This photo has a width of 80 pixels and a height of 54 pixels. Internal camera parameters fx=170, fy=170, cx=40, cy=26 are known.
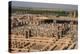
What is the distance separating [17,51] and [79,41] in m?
0.61

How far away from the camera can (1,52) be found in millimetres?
1465

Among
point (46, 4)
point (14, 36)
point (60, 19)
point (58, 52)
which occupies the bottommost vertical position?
point (58, 52)

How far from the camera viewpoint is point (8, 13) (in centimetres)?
149

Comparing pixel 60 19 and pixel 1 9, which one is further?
pixel 60 19

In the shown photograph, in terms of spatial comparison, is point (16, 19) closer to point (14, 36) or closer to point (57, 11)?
point (14, 36)

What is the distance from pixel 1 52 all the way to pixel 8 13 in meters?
0.34

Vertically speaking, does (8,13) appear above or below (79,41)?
above

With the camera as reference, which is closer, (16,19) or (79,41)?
(16,19)

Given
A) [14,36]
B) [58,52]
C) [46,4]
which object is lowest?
[58,52]

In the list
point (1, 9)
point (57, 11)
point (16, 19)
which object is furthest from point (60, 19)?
point (1, 9)

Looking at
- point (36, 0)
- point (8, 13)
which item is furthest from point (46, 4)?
point (8, 13)

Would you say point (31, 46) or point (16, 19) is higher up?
point (16, 19)

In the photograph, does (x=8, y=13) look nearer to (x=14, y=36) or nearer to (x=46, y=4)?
(x=14, y=36)

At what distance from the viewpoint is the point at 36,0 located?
156cm
